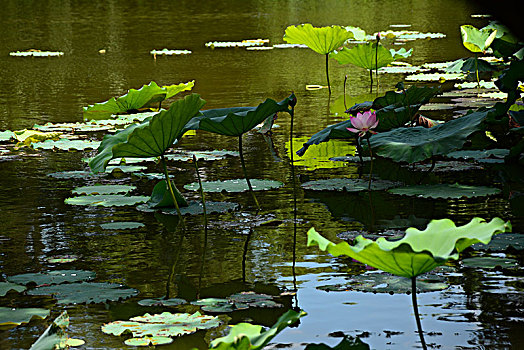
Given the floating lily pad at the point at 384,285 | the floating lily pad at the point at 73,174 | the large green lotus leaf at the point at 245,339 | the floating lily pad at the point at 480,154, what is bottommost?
the floating lily pad at the point at 384,285

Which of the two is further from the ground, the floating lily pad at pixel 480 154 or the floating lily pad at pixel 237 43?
the floating lily pad at pixel 237 43

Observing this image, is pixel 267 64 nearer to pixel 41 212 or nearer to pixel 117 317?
pixel 41 212

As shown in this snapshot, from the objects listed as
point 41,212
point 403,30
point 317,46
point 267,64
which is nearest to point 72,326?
point 41,212

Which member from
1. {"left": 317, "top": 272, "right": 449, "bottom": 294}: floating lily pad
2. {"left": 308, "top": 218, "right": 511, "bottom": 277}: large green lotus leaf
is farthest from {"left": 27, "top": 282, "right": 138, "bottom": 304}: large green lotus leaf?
{"left": 308, "top": 218, "right": 511, "bottom": 277}: large green lotus leaf

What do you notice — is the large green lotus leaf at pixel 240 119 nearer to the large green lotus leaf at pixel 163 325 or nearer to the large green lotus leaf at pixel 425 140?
the large green lotus leaf at pixel 425 140

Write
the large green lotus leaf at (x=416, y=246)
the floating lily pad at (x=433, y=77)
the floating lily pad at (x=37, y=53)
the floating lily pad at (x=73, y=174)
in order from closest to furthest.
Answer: the large green lotus leaf at (x=416, y=246)
the floating lily pad at (x=73, y=174)
the floating lily pad at (x=433, y=77)
the floating lily pad at (x=37, y=53)

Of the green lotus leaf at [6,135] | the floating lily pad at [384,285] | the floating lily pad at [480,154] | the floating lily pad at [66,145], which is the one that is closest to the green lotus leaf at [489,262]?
the floating lily pad at [384,285]

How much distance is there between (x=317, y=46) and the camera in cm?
501

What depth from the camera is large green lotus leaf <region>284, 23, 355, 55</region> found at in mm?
4699

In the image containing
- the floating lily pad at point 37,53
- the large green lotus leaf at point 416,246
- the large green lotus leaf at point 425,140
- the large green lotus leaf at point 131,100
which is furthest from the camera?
the floating lily pad at point 37,53

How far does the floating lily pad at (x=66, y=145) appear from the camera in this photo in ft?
11.8

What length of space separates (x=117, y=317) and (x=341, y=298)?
0.47 meters

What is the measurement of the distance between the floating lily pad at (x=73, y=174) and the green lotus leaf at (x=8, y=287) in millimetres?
1286

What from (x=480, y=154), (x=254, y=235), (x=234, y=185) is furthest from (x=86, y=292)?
(x=480, y=154)
